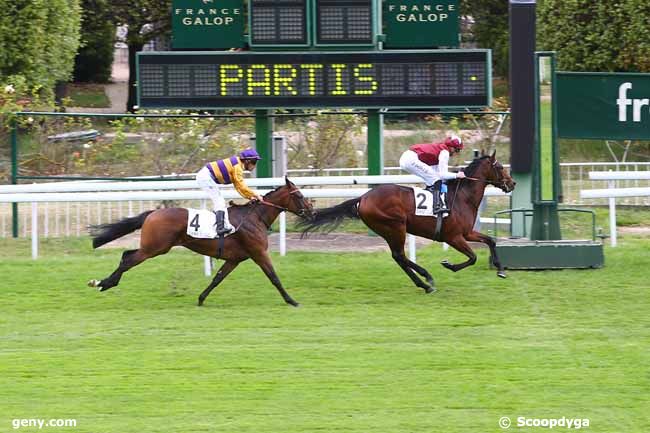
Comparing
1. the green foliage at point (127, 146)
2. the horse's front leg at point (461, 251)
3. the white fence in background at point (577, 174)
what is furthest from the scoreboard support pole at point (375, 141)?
the horse's front leg at point (461, 251)

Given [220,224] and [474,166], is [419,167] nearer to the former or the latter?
[474,166]

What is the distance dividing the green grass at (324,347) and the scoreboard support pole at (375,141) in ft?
5.65

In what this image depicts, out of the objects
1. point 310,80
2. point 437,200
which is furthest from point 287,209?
point 310,80

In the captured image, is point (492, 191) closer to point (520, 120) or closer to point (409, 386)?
point (520, 120)

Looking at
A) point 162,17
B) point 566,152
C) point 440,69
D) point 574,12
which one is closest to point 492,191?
point 440,69

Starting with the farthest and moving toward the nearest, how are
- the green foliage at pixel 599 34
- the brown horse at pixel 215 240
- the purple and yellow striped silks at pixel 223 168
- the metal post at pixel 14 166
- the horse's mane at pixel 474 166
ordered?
the green foliage at pixel 599 34, the metal post at pixel 14 166, the horse's mane at pixel 474 166, the purple and yellow striped silks at pixel 223 168, the brown horse at pixel 215 240

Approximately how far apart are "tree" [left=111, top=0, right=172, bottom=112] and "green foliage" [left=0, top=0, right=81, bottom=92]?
6.55m

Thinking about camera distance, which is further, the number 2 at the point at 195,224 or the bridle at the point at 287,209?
the bridle at the point at 287,209

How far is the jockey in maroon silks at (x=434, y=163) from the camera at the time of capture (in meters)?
10.5

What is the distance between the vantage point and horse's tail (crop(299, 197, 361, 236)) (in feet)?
34.1

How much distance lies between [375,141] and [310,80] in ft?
3.64

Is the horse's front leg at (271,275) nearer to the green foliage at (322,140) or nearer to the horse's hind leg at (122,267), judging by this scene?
the horse's hind leg at (122,267)

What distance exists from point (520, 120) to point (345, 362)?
4.27 m

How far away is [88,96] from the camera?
94.9ft
